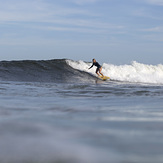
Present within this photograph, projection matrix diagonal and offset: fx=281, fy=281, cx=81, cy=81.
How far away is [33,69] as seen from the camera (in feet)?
70.7

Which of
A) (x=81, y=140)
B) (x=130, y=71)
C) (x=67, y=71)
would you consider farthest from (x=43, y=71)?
(x=81, y=140)

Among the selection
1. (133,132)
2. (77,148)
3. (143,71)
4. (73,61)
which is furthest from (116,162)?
(143,71)

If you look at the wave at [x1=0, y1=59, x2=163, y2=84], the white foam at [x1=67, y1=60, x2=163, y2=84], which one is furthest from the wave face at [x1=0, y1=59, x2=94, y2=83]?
the white foam at [x1=67, y1=60, x2=163, y2=84]

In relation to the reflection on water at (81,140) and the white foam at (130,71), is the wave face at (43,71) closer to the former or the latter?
the white foam at (130,71)

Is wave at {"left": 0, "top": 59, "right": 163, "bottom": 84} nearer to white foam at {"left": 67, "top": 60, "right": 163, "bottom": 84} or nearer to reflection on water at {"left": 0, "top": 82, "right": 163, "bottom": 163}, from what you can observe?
white foam at {"left": 67, "top": 60, "right": 163, "bottom": 84}

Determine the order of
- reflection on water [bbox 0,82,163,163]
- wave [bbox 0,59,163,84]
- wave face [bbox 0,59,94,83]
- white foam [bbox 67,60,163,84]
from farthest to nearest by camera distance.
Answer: white foam [bbox 67,60,163,84], wave [bbox 0,59,163,84], wave face [bbox 0,59,94,83], reflection on water [bbox 0,82,163,163]

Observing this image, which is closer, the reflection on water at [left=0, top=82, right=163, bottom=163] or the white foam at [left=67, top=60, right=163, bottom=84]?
the reflection on water at [left=0, top=82, right=163, bottom=163]

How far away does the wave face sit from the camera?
18956 millimetres

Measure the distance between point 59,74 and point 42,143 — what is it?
723 inches

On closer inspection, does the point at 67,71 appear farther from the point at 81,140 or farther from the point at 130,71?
the point at 81,140

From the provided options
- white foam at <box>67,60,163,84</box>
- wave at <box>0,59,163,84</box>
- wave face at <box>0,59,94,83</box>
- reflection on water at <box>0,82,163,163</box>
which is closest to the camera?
reflection on water at <box>0,82,163,163</box>

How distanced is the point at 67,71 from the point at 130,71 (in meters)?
6.21

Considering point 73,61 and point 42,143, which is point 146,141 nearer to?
point 42,143

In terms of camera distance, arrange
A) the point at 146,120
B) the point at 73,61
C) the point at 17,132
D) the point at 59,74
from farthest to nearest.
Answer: the point at 73,61
the point at 59,74
the point at 146,120
the point at 17,132
